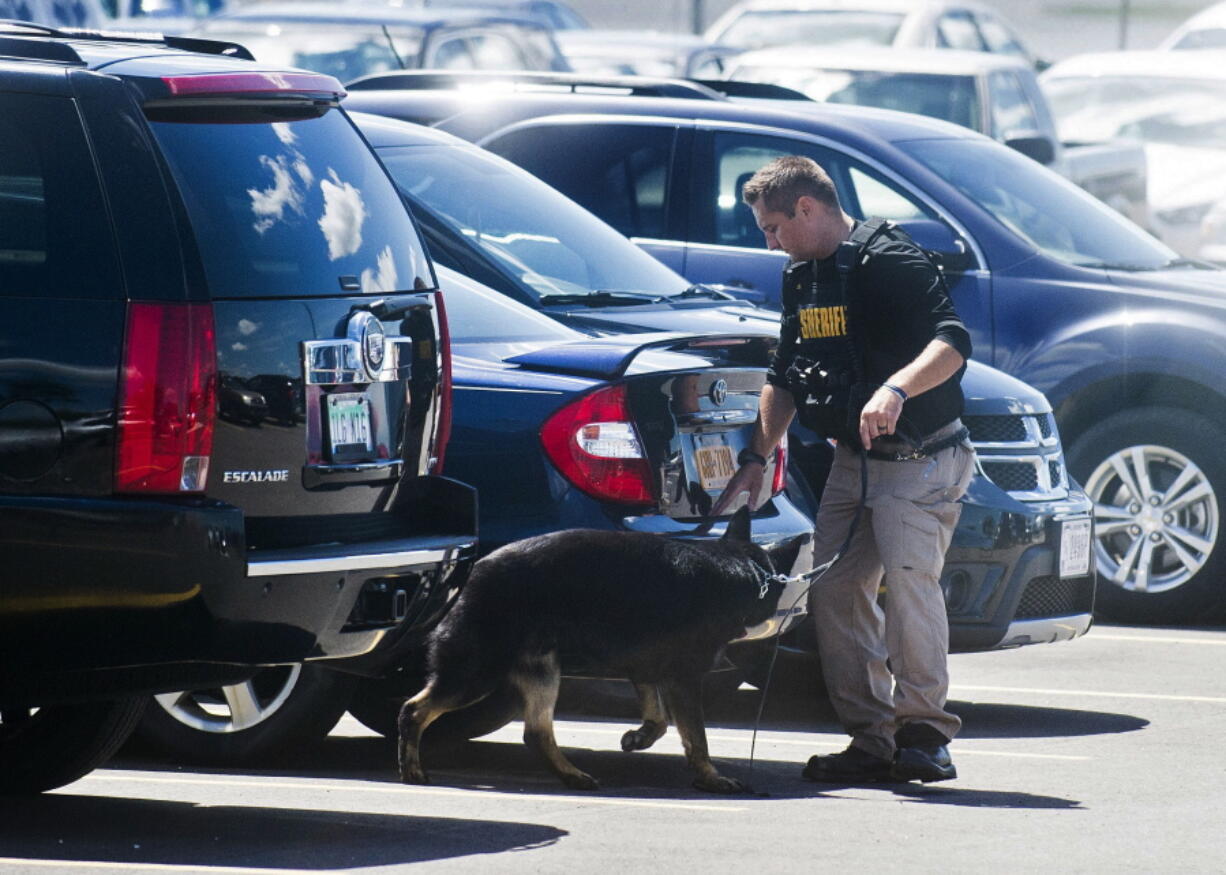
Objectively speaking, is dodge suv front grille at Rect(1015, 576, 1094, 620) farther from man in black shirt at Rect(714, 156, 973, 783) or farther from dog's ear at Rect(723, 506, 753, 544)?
dog's ear at Rect(723, 506, 753, 544)

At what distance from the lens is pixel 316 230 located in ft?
19.0

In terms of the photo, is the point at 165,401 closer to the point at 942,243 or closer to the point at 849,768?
the point at 849,768

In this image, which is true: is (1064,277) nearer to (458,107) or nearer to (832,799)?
(458,107)

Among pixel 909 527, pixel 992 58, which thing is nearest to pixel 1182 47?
pixel 992 58

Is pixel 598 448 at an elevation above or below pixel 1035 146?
below

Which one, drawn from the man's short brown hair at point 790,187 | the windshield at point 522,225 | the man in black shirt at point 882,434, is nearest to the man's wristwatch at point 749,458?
the man in black shirt at point 882,434

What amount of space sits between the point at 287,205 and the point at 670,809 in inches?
75.5

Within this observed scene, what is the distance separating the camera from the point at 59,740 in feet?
20.6

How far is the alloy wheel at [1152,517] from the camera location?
33.3 ft

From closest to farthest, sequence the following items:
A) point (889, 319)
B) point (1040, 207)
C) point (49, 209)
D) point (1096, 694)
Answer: point (49, 209), point (889, 319), point (1096, 694), point (1040, 207)

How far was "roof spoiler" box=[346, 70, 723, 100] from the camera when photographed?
36.1 feet

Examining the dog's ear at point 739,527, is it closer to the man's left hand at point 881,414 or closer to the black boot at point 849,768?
the man's left hand at point 881,414

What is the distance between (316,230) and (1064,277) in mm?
5219

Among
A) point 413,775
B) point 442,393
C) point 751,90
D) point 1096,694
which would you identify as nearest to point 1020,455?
point 1096,694
